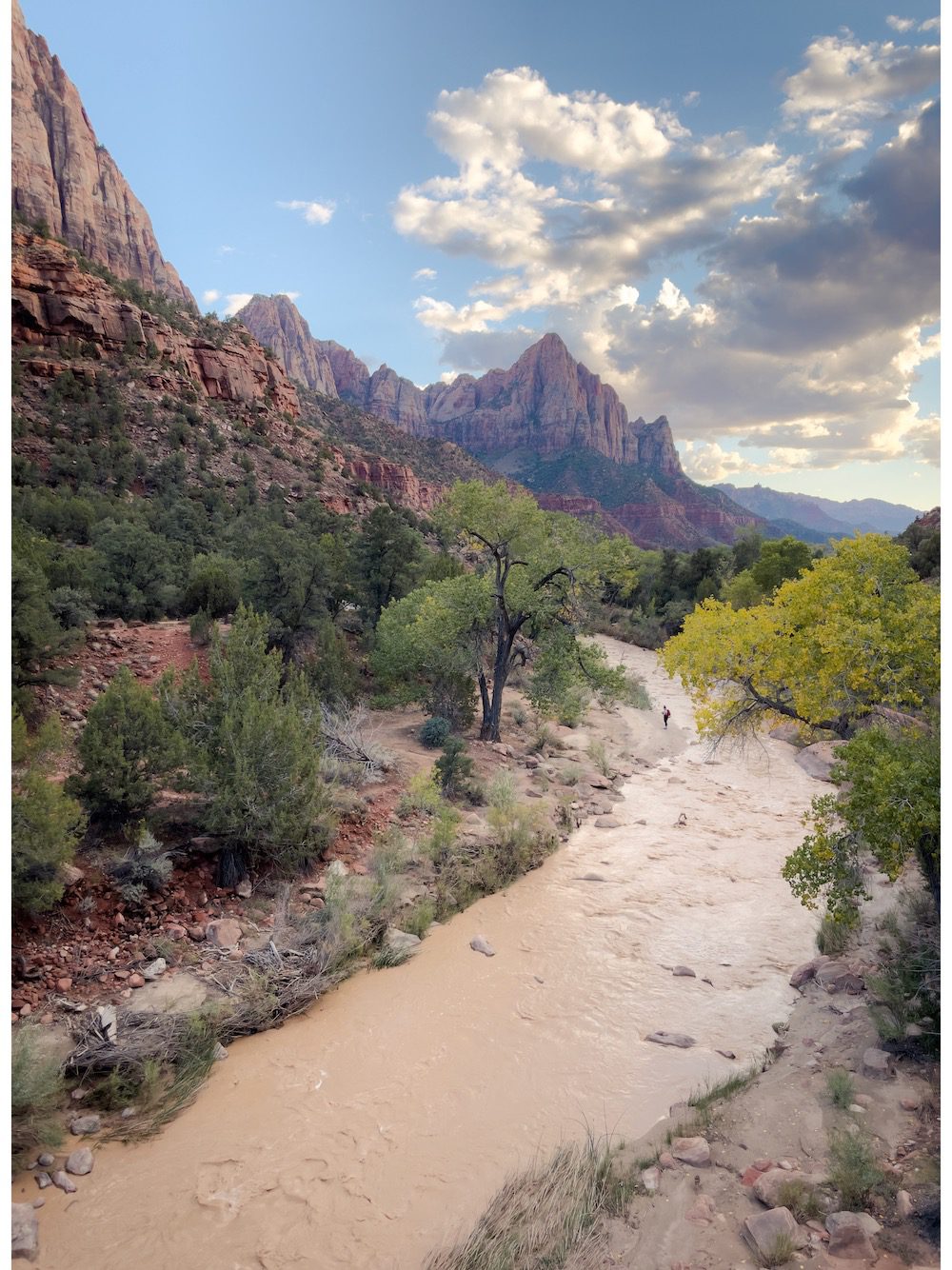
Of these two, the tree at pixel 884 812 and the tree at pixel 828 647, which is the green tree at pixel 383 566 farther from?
the tree at pixel 884 812

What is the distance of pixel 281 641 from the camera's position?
58.1ft

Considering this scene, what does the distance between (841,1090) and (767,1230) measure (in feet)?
5.95

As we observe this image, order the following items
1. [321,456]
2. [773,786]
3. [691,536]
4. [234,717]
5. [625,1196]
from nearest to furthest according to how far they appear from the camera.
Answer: [625,1196] < [234,717] < [773,786] < [321,456] < [691,536]

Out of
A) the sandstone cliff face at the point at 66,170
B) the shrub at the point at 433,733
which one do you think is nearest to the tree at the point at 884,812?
the shrub at the point at 433,733

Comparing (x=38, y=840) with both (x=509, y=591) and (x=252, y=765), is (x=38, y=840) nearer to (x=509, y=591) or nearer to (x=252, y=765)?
(x=252, y=765)

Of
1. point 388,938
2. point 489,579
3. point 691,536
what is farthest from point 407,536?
point 691,536

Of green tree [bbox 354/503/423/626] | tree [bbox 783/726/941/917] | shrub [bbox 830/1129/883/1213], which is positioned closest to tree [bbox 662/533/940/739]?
tree [bbox 783/726/941/917]

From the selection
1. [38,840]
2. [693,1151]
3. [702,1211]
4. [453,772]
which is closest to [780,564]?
[453,772]

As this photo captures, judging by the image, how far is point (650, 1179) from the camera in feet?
17.1

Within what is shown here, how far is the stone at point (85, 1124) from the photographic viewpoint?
18.6 feet

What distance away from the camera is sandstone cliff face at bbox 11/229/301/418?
39344 millimetres

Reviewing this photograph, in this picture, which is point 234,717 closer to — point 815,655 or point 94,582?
point 815,655

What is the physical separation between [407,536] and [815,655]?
658 inches

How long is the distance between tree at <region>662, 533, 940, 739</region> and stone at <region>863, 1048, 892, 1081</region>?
3.73m
